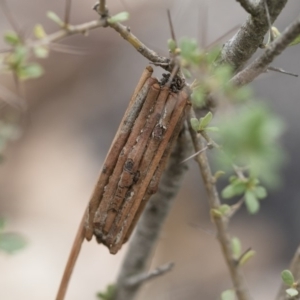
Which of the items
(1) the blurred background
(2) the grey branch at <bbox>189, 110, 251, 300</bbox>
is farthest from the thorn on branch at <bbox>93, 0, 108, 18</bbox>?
(1) the blurred background

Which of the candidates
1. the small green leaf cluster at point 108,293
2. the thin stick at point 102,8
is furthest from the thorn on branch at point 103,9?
the small green leaf cluster at point 108,293

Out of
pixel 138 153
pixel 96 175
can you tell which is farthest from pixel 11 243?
pixel 96 175

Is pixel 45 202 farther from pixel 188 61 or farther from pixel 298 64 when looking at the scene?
pixel 188 61

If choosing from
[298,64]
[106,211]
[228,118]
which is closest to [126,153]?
[106,211]

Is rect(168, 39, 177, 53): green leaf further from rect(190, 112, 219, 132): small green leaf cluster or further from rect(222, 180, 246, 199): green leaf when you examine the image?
rect(222, 180, 246, 199): green leaf

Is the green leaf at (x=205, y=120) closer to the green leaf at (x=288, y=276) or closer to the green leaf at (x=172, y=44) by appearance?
the green leaf at (x=172, y=44)

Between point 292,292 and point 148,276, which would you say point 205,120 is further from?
point 148,276
